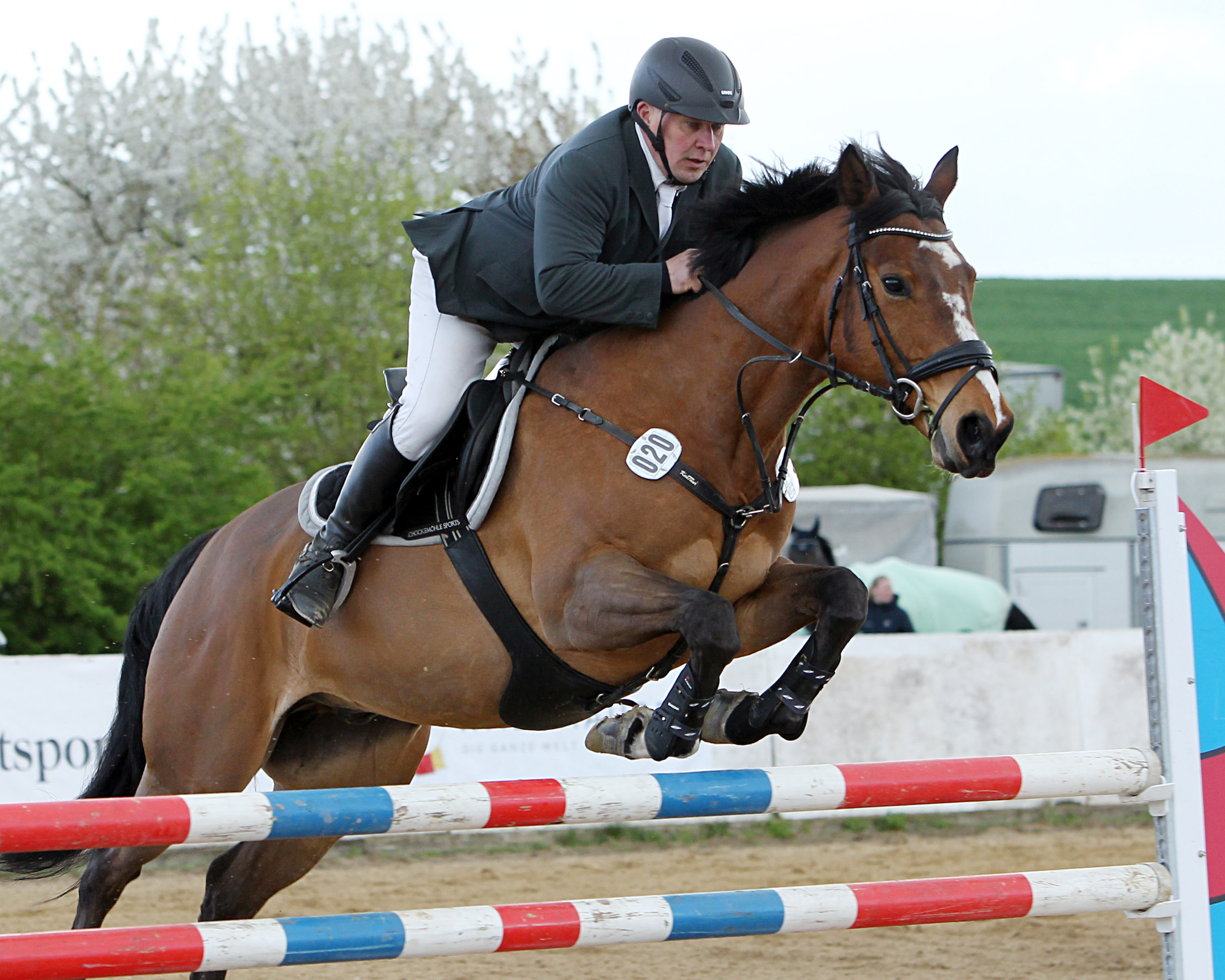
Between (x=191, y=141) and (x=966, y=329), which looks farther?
(x=191, y=141)

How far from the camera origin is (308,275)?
596 inches

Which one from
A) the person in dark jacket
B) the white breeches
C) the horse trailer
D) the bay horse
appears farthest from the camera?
the horse trailer

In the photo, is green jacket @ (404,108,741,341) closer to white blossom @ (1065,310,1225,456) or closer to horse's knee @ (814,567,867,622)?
horse's knee @ (814,567,867,622)

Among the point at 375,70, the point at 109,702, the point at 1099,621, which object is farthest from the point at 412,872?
the point at 375,70

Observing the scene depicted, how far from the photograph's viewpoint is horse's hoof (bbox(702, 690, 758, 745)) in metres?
3.05

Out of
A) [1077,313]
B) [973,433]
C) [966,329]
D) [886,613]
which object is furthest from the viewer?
[1077,313]

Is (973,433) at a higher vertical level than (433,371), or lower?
lower

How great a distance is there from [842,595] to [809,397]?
47 centimetres

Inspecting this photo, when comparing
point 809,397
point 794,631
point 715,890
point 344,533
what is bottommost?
point 715,890

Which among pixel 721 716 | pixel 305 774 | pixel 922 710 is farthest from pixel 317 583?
pixel 922 710

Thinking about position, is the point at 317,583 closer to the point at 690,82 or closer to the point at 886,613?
the point at 690,82

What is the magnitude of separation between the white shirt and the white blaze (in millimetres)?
717

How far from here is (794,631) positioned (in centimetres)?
310

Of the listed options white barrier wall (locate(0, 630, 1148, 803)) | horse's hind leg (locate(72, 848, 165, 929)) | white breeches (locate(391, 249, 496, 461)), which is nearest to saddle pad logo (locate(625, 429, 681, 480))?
white breeches (locate(391, 249, 496, 461))
